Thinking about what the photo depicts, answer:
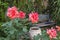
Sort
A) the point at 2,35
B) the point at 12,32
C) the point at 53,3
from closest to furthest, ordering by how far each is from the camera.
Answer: the point at 12,32
the point at 2,35
the point at 53,3

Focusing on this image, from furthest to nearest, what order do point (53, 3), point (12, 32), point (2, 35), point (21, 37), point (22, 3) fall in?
point (53, 3) → point (22, 3) → point (2, 35) → point (21, 37) → point (12, 32)

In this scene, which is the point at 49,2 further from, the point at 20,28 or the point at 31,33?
the point at 20,28

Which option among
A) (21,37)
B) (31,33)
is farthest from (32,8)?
(21,37)

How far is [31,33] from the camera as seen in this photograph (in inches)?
130

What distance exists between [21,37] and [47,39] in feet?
1.25

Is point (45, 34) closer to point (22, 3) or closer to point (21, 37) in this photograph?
point (21, 37)

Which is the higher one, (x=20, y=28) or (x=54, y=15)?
(x=20, y=28)

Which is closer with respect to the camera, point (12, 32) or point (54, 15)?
point (12, 32)

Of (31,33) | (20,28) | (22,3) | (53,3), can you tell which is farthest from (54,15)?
(20,28)

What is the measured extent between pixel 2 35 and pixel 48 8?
1.73m

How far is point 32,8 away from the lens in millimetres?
4270

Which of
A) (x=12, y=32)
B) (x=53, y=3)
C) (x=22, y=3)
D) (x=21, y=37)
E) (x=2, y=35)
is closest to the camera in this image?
(x=12, y=32)

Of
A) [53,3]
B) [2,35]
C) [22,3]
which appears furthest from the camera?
[53,3]

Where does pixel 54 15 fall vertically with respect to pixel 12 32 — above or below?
below
